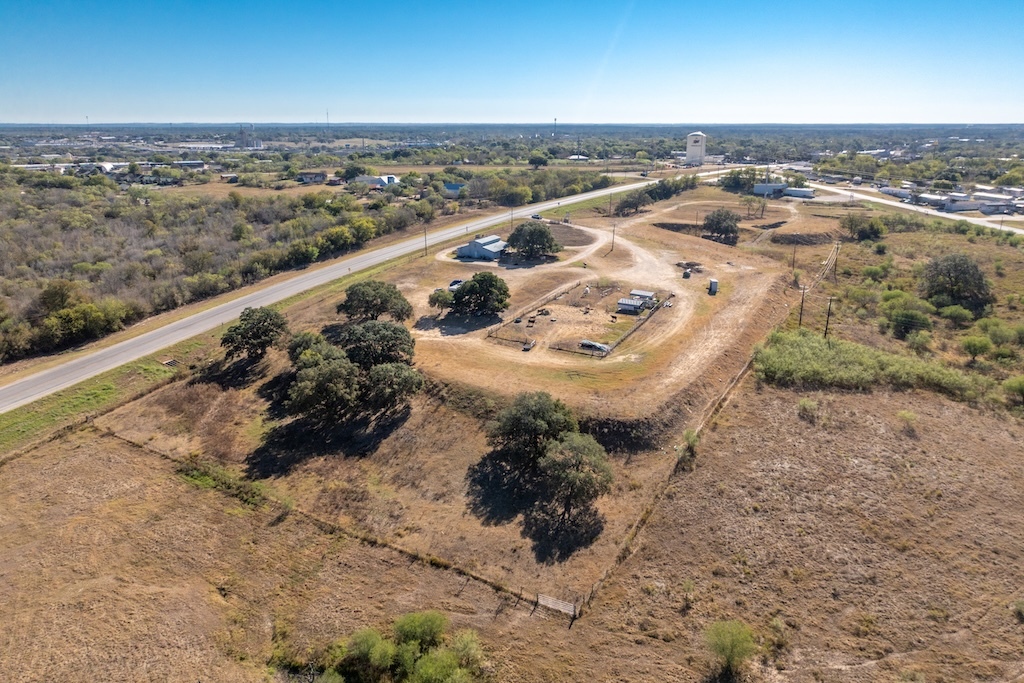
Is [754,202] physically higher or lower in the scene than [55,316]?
higher

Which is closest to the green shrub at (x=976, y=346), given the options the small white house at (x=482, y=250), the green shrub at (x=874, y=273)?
the green shrub at (x=874, y=273)

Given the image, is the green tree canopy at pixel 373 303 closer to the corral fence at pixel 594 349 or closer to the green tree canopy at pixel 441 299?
the green tree canopy at pixel 441 299

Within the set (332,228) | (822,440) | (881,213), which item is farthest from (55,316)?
(881,213)

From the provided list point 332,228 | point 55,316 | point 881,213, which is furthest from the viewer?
point 881,213

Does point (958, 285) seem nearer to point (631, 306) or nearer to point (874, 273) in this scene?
point (874, 273)

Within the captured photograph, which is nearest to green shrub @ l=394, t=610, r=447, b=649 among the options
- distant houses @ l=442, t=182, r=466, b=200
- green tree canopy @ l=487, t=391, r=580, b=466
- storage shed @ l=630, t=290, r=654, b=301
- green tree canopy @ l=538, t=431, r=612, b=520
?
green tree canopy @ l=538, t=431, r=612, b=520

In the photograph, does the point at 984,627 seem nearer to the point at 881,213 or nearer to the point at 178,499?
the point at 178,499
